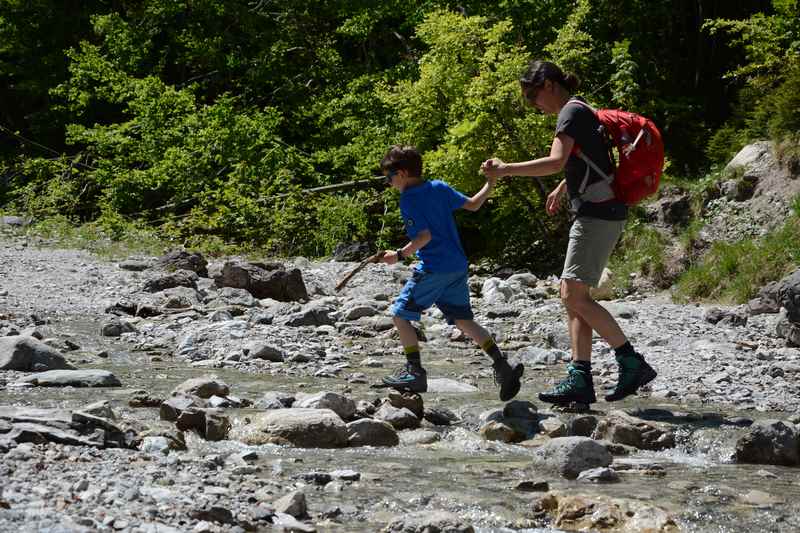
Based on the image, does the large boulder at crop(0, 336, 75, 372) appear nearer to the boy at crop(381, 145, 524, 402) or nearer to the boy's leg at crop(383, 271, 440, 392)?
the boy's leg at crop(383, 271, 440, 392)

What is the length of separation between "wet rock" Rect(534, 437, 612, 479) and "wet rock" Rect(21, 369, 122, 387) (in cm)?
323

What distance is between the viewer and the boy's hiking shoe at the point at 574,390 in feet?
20.2

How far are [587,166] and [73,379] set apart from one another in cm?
363

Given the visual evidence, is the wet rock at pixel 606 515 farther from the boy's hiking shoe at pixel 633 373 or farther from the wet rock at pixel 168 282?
the wet rock at pixel 168 282

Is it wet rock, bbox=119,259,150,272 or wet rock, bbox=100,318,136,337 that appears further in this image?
wet rock, bbox=119,259,150,272

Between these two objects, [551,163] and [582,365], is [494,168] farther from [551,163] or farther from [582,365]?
[582,365]

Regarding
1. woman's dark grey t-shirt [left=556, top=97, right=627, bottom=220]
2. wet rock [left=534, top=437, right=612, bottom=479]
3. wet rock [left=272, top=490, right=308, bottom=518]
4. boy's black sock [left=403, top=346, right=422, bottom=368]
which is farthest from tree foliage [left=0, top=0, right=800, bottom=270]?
wet rock [left=272, top=490, right=308, bottom=518]

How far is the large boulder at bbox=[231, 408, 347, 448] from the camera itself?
17.9 ft

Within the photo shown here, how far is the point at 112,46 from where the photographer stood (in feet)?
66.0

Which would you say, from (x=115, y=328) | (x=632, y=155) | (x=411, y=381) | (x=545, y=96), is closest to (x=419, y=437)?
(x=411, y=381)

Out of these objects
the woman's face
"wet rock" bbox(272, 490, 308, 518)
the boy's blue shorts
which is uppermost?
the woman's face

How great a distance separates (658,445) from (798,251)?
598 cm

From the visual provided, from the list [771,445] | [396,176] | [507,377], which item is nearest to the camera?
[771,445]

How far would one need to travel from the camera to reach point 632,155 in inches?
228
